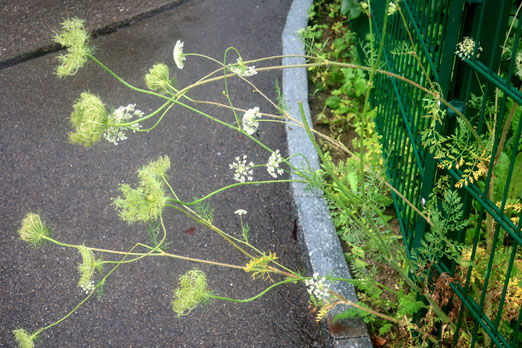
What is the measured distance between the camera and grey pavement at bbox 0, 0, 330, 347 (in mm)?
2762

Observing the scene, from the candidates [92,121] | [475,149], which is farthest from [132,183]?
[475,149]

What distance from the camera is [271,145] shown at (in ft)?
12.7

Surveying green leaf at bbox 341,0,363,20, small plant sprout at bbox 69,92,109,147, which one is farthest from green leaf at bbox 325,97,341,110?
small plant sprout at bbox 69,92,109,147

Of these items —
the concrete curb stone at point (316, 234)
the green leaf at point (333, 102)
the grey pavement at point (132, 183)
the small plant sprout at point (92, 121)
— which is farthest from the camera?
the green leaf at point (333, 102)

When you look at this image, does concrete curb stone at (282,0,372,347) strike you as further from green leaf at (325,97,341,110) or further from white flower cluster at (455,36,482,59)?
white flower cluster at (455,36,482,59)

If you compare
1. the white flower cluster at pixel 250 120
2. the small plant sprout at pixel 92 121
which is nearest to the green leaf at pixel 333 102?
the white flower cluster at pixel 250 120

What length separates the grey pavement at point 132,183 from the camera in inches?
109

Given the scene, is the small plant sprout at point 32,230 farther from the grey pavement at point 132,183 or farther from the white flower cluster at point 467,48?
the white flower cluster at point 467,48

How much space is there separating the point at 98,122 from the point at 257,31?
12.8 feet

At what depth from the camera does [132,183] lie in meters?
3.68

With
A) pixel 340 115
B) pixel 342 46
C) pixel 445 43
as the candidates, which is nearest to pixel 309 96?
pixel 340 115

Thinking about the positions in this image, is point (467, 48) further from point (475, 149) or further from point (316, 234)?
point (316, 234)

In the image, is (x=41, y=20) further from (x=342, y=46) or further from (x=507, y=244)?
(x=507, y=244)

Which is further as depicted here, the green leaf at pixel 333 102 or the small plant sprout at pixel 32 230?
the green leaf at pixel 333 102
